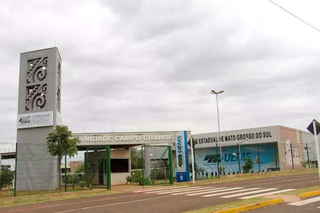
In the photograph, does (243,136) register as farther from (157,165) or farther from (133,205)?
(133,205)

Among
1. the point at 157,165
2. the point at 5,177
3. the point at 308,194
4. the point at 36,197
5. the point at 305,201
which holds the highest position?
the point at 157,165

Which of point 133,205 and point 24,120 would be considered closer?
point 133,205

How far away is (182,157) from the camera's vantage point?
27.4 m

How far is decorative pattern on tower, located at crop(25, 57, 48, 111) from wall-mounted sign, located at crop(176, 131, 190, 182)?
37.6 feet

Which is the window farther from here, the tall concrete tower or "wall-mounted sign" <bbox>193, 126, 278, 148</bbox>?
"wall-mounted sign" <bbox>193, 126, 278, 148</bbox>

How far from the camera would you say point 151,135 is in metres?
34.1

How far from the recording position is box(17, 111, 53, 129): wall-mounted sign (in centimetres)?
2695

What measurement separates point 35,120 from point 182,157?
12.2 meters

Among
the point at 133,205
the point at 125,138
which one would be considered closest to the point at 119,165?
the point at 125,138

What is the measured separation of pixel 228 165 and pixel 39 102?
142ft

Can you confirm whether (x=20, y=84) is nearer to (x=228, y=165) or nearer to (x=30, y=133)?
(x=30, y=133)

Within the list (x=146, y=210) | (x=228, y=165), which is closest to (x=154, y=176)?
(x=146, y=210)

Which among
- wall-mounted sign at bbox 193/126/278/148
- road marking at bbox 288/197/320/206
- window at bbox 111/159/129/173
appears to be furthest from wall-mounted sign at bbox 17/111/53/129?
wall-mounted sign at bbox 193/126/278/148

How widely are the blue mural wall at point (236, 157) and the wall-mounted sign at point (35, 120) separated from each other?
35.9 metres
